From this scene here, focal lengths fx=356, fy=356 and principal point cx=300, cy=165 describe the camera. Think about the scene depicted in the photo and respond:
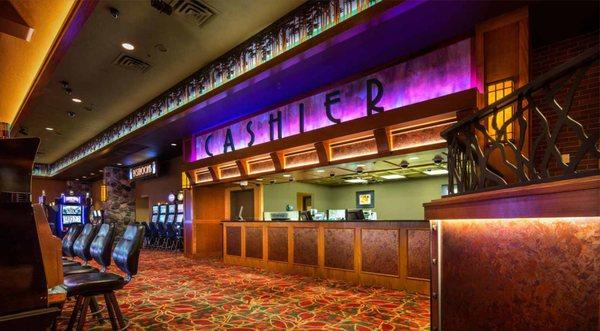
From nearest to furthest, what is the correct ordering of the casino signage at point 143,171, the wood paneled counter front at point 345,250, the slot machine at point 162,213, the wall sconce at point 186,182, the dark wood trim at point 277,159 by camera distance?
A: the wood paneled counter front at point 345,250, the dark wood trim at point 277,159, the wall sconce at point 186,182, the casino signage at point 143,171, the slot machine at point 162,213

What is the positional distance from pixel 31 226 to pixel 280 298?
3565 millimetres

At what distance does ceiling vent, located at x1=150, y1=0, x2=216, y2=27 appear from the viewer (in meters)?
4.36

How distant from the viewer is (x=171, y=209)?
12.4m

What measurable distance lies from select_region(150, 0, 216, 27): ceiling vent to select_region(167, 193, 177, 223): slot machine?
27.2 feet

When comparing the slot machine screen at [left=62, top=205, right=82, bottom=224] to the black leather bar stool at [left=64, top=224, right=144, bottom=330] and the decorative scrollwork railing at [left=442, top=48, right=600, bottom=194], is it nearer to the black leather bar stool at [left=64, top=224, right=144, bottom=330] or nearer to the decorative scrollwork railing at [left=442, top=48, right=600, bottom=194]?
the black leather bar stool at [left=64, top=224, right=144, bottom=330]

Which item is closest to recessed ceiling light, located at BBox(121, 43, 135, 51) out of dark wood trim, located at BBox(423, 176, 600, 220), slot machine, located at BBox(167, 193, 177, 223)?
dark wood trim, located at BBox(423, 176, 600, 220)

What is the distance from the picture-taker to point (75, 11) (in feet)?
10.7

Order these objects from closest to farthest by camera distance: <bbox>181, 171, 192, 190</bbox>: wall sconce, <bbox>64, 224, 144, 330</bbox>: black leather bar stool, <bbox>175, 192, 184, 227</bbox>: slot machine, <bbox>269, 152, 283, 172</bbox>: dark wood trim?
<bbox>64, 224, 144, 330</bbox>: black leather bar stool, <bbox>269, 152, 283, 172</bbox>: dark wood trim, <bbox>181, 171, 192, 190</bbox>: wall sconce, <bbox>175, 192, 184, 227</bbox>: slot machine

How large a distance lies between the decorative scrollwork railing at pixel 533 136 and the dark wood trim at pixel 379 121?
1.33ft

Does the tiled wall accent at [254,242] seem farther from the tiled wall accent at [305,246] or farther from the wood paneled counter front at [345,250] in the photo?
the tiled wall accent at [305,246]

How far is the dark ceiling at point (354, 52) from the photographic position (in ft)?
12.3

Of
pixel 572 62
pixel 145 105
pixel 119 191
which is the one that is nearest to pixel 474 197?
pixel 572 62

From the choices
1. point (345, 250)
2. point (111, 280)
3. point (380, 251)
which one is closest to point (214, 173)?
point (345, 250)

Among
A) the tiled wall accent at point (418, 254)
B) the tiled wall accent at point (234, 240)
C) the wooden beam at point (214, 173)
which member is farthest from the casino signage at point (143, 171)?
the tiled wall accent at point (418, 254)
